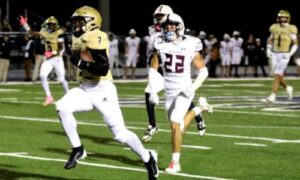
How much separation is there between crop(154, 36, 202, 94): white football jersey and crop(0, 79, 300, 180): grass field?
3.46 feet

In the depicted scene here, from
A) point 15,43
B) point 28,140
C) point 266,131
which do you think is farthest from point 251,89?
point 28,140

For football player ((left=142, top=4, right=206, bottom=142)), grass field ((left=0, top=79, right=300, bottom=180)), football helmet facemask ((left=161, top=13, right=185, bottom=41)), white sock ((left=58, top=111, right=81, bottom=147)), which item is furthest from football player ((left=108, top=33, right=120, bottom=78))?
white sock ((left=58, top=111, right=81, bottom=147))

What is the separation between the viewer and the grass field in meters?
13.0

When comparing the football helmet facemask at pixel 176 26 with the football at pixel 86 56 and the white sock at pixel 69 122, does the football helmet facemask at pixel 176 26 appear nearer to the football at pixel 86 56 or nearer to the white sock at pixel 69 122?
the football at pixel 86 56

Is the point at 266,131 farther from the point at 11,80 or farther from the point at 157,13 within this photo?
the point at 11,80

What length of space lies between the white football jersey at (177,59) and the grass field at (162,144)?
1.05 meters

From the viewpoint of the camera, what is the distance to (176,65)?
534 inches

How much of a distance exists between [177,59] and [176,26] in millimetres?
456

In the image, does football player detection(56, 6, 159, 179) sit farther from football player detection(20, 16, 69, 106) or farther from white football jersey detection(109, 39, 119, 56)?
white football jersey detection(109, 39, 119, 56)

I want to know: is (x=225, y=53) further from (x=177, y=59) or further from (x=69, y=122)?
(x=69, y=122)

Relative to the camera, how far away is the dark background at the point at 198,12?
162ft

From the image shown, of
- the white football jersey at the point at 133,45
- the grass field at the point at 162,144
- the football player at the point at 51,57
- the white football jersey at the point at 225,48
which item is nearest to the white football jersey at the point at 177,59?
the grass field at the point at 162,144

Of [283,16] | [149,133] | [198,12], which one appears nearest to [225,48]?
[198,12]

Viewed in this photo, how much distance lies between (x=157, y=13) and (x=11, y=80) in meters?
22.8
